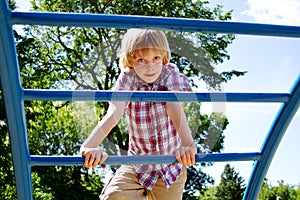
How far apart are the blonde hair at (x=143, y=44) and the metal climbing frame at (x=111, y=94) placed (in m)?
0.33

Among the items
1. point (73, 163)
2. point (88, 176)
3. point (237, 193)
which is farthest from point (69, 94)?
point (237, 193)

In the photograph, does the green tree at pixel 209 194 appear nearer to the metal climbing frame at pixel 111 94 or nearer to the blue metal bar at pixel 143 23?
the metal climbing frame at pixel 111 94

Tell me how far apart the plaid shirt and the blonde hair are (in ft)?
0.23

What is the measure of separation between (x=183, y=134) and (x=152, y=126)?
152mm

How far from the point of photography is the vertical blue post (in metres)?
1.05

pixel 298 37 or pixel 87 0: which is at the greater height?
pixel 87 0

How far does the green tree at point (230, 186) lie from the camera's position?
13.0m

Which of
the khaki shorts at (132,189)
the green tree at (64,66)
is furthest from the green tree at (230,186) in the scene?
the khaki shorts at (132,189)

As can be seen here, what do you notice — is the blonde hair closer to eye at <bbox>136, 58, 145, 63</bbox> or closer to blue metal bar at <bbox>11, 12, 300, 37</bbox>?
eye at <bbox>136, 58, 145, 63</bbox>

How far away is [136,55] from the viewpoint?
1529mm

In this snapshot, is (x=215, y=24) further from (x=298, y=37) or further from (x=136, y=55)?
(x=136, y=55)

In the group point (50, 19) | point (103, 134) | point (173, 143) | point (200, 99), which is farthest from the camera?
point (173, 143)

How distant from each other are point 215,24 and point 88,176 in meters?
9.96

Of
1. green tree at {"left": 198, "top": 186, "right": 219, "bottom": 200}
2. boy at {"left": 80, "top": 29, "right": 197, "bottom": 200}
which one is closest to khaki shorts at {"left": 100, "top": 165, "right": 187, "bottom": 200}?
boy at {"left": 80, "top": 29, "right": 197, "bottom": 200}
